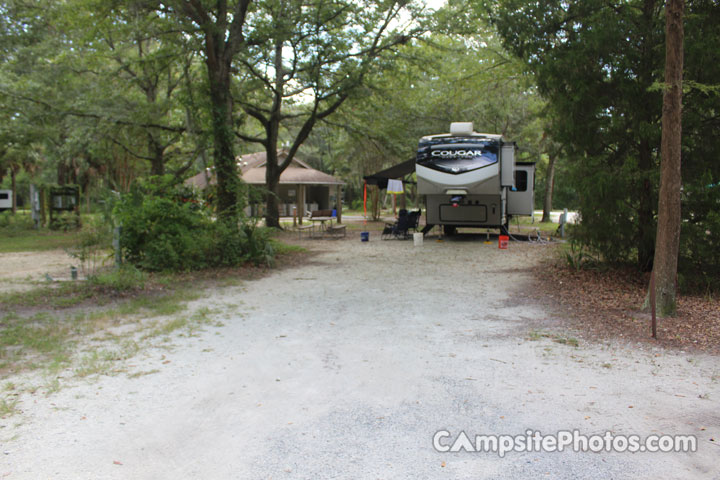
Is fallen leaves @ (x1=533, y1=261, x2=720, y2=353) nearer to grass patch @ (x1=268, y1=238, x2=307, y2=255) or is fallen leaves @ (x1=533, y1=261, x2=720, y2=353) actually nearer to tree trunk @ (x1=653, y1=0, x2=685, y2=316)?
tree trunk @ (x1=653, y1=0, x2=685, y2=316)

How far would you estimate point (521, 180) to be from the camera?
17125 millimetres

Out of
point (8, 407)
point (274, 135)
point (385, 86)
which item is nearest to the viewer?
point (8, 407)

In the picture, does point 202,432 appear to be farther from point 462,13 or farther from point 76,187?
point 76,187

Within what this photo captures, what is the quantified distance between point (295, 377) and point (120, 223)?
648 cm

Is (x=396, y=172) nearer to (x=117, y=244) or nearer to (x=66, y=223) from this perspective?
(x=117, y=244)

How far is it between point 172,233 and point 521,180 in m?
11.2

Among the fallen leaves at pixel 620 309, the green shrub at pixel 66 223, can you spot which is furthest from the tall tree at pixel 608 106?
the green shrub at pixel 66 223

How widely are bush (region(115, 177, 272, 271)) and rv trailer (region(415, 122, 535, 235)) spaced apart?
583 centimetres

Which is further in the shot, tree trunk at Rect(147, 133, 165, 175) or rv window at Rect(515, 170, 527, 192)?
tree trunk at Rect(147, 133, 165, 175)

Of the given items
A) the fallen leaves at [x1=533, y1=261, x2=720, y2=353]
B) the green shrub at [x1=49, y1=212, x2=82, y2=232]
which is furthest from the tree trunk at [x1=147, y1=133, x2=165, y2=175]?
the fallen leaves at [x1=533, y1=261, x2=720, y2=353]

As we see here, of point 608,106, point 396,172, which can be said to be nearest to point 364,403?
point 608,106

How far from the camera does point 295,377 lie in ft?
15.1

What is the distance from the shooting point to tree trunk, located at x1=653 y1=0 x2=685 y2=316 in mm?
6359

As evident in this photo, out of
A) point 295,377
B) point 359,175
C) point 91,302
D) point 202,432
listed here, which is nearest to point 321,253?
point 91,302
